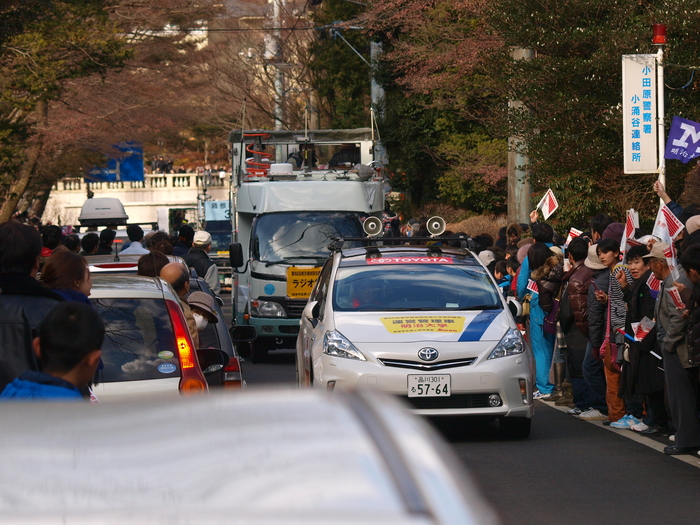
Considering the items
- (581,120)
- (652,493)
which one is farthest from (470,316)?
(581,120)

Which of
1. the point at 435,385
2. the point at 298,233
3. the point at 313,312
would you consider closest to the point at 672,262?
the point at 435,385

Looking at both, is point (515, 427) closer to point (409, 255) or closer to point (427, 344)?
point (427, 344)

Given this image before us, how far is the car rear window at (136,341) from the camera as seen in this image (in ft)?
19.1

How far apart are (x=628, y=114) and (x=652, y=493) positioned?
8652 mm

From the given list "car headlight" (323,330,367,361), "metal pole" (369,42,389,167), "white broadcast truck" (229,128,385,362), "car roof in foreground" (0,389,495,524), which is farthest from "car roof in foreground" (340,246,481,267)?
"metal pole" (369,42,389,167)

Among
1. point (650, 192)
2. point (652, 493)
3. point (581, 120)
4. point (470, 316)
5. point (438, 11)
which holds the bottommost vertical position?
point (652, 493)

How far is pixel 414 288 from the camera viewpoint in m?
9.84

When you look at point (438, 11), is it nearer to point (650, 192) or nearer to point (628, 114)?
point (650, 192)

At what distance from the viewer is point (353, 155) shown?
20.1 meters

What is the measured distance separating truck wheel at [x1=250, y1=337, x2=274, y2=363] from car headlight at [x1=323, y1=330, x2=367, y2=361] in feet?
23.7

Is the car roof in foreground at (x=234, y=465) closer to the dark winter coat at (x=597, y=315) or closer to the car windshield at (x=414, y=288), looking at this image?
the car windshield at (x=414, y=288)

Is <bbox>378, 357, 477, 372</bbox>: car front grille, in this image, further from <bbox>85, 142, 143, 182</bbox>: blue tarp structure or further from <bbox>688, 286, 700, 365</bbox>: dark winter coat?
<bbox>85, 142, 143, 182</bbox>: blue tarp structure

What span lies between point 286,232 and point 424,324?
7563 mm

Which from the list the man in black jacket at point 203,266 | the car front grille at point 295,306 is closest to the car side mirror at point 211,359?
the man in black jacket at point 203,266
